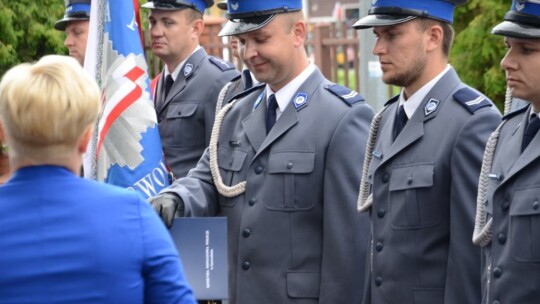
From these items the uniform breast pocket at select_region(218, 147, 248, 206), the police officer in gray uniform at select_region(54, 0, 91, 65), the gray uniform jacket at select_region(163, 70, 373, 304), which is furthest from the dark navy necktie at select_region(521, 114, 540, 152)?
the police officer in gray uniform at select_region(54, 0, 91, 65)

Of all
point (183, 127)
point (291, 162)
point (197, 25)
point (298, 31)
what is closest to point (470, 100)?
point (291, 162)

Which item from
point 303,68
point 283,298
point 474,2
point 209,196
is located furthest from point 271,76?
point 474,2

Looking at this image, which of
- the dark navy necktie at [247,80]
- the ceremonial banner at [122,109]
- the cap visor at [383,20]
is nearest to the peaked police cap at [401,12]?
the cap visor at [383,20]

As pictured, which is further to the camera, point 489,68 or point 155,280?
point 489,68

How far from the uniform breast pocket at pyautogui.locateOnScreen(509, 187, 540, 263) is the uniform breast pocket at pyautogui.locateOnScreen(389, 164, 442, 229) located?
0.50 metres

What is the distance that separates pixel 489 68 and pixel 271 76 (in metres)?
3.65

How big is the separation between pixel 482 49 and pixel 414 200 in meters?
3.96

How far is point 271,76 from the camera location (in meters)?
5.44

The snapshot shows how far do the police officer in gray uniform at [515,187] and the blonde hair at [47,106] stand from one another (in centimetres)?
175

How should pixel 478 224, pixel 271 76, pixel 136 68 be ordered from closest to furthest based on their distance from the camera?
pixel 478 224 → pixel 271 76 → pixel 136 68

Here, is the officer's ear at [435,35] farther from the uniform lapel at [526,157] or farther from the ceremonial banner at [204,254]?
the ceremonial banner at [204,254]

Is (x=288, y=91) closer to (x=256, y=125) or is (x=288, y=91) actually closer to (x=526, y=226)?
(x=256, y=125)

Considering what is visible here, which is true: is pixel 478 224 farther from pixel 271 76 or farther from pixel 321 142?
pixel 271 76

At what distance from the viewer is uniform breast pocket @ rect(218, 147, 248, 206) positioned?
5480 mm
